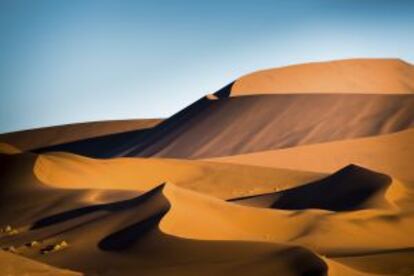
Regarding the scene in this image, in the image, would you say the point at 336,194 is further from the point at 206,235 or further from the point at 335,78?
the point at 335,78

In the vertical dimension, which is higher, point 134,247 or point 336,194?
point 134,247

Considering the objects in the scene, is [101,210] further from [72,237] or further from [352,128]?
[352,128]

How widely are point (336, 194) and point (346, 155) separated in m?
17.7

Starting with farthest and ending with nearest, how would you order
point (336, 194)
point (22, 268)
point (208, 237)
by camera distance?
point (336, 194) < point (208, 237) < point (22, 268)

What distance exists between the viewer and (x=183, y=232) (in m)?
16.6

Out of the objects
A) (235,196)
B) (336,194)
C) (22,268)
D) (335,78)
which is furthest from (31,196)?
(335,78)

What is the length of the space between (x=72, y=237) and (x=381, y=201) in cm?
951

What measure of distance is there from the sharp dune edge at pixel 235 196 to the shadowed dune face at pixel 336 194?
7cm

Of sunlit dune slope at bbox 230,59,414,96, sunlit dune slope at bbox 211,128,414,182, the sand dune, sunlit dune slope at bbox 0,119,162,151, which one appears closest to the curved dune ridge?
the sand dune

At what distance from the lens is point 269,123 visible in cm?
5644

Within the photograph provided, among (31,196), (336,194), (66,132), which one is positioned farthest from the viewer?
(66,132)

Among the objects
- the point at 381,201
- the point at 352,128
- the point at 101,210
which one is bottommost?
the point at 352,128

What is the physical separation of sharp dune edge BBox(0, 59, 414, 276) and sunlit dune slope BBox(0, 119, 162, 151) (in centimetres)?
2146

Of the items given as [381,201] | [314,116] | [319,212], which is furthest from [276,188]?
[314,116]
